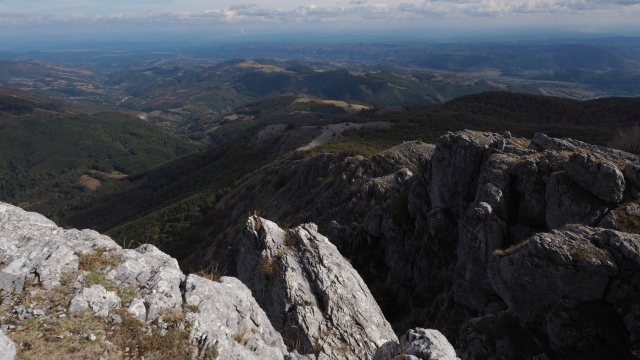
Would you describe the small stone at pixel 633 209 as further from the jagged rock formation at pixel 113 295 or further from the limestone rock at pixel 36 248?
the limestone rock at pixel 36 248

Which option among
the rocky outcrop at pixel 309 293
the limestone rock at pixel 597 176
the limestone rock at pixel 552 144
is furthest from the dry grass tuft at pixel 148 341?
the limestone rock at pixel 552 144

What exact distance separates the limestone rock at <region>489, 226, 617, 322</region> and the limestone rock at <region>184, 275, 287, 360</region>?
10.0 metres

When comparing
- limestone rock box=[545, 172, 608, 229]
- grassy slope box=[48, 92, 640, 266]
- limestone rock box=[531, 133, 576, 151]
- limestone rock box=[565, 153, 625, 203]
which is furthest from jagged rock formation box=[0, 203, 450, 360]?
grassy slope box=[48, 92, 640, 266]

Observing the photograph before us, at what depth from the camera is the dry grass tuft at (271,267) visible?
13453 millimetres

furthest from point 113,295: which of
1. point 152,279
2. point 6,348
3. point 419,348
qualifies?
point 419,348

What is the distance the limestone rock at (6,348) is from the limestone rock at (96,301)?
142 cm

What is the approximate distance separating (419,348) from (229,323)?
18.3 ft

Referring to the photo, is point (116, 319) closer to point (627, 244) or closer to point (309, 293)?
point (309, 293)

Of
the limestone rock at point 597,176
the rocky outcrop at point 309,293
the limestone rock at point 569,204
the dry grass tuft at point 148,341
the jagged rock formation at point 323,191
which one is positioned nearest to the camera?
the dry grass tuft at point 148,341

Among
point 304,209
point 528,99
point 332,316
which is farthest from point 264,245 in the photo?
point 528,99

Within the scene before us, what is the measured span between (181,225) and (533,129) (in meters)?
83.8

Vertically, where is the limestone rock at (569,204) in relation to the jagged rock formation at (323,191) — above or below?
above

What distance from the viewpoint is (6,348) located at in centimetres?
668

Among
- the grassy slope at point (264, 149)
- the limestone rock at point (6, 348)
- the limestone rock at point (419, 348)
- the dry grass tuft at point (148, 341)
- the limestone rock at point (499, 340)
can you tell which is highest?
the limestone rock at point (6, 348)
